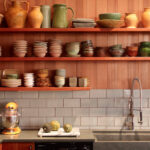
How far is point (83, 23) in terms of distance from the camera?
423 cm

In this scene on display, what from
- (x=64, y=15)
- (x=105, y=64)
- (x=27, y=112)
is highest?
(x=64, y=15)

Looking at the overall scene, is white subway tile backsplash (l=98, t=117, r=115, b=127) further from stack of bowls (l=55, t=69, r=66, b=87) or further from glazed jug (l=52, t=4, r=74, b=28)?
glazed jug (l=52, t=4, r=74, b=28)

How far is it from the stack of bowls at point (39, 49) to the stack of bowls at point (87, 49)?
1.59ft

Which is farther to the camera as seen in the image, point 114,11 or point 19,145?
point 114,11

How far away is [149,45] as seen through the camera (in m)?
4.32

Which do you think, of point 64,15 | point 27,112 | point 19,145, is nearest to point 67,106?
point 27,112

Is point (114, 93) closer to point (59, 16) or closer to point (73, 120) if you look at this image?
point (73, 120)

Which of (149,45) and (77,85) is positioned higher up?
(149,45)

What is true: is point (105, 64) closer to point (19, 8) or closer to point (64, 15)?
point (64, 15)

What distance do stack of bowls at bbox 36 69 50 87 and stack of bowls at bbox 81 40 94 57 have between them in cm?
54

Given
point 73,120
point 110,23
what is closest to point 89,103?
point 73,120

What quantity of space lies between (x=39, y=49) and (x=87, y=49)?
59cm

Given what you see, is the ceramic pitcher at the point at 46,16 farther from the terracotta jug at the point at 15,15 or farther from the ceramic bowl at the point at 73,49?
the ceramic bowl at the point at 73,49

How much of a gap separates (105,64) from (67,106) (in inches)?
29.2
